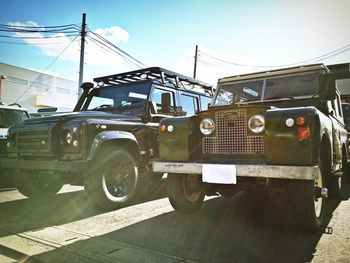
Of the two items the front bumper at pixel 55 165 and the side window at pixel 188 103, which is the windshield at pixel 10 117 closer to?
the front bumper at pixel 55 165

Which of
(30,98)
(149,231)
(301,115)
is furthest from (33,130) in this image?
(30,98)

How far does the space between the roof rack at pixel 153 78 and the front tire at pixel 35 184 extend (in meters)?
2.38

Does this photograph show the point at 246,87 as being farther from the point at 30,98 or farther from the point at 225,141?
the point at 30,98

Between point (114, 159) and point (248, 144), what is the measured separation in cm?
220

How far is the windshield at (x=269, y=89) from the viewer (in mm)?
4086

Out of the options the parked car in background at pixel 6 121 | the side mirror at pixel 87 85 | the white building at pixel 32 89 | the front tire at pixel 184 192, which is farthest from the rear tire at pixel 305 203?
the white building at pixel 32 89

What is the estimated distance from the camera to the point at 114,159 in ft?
14.5

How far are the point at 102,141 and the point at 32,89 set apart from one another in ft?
126

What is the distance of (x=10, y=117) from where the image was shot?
7.78m

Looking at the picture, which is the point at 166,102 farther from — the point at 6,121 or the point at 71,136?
the point at 6,121

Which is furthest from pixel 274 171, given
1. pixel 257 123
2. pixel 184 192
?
pixel 184 192

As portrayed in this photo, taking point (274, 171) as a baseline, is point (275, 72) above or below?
above

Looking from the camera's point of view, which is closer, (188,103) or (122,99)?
(122,99)

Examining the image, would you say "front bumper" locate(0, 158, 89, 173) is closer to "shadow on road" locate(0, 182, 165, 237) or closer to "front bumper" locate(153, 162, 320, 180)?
"shadow on road" locate(0, 182, 165, 237)
